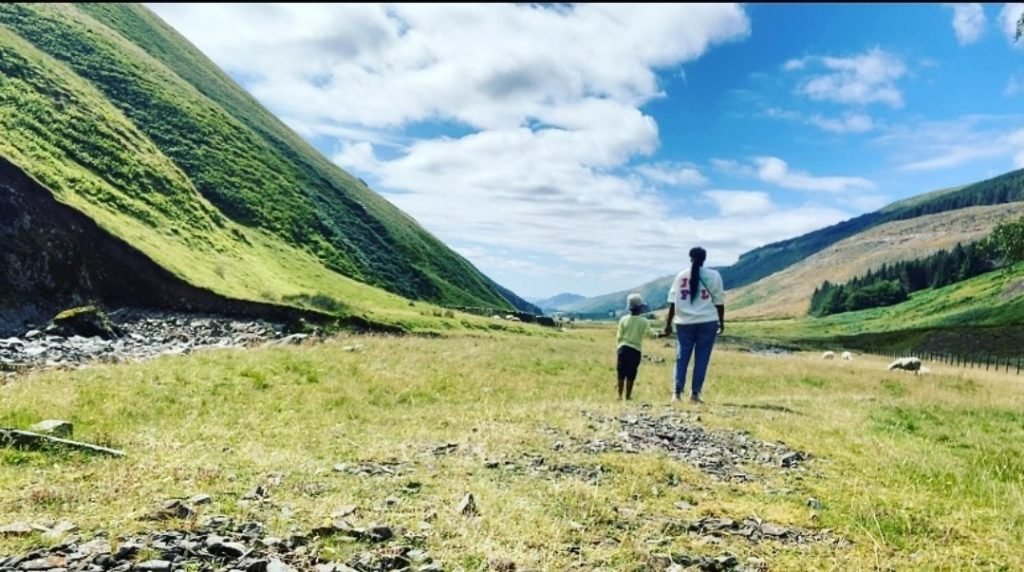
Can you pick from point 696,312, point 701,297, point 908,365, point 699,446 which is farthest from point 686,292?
point 908,365

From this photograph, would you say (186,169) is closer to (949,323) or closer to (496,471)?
(496,471)

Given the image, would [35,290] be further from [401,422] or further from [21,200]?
[401,422]

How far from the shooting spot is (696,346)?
16.2m

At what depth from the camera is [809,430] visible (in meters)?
12.4

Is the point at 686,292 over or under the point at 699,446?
over

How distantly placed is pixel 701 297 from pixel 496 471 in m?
9.38

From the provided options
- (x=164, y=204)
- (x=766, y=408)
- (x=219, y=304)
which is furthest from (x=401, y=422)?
(x=164, y=204)

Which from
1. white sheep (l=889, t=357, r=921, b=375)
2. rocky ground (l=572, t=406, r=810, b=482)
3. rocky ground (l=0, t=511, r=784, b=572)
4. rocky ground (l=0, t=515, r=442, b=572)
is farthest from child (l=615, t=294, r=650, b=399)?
white sheep (l=889, t=357, r=921, b=375)

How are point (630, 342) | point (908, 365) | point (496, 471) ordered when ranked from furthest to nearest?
point (908, 365) < point (630, 342) < point (496, 471)

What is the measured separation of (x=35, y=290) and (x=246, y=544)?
1275 inches

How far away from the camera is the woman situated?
1573 centimetres

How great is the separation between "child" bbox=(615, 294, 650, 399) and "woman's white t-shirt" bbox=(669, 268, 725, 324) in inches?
51.1

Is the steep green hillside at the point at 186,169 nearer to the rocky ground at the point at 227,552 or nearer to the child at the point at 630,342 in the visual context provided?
the child at the point at 630,342

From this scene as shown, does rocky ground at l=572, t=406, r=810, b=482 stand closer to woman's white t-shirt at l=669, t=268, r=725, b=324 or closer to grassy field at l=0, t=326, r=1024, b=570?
grassy field at l=0, t=326, r=1024, b=570
